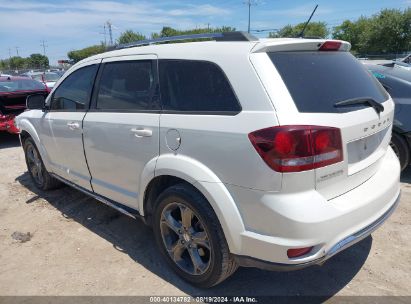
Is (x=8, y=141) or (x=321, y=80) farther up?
(x=321, y=80)

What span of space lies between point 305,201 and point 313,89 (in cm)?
74

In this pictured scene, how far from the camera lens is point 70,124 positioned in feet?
→ 12.9

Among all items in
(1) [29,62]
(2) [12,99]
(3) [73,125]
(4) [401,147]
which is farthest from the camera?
(1) [29,62]

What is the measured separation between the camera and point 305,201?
224 centimetres

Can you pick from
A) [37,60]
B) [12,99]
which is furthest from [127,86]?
[37,60]

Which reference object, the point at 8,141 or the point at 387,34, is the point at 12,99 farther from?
A: the point at 387,34

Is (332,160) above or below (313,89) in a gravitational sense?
below

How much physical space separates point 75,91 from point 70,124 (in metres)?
0.40

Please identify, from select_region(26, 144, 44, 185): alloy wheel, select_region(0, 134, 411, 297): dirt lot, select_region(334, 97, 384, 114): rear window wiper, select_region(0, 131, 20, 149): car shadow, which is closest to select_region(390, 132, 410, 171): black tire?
select_region(0, 134, 411, 297): dirt lot

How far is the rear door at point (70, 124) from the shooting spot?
3852 millimetres

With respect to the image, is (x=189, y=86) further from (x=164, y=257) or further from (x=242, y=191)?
(x=164, y=257)

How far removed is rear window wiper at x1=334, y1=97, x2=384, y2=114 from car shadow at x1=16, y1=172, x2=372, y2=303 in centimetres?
137

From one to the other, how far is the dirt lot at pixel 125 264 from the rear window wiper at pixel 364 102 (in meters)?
1.37

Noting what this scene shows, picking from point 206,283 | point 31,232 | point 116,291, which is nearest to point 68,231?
point 31,232
